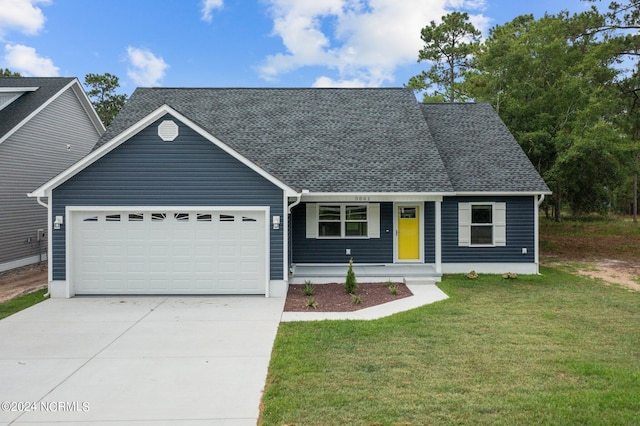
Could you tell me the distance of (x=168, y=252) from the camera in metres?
Result: 10.6

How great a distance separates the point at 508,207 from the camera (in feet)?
43.3

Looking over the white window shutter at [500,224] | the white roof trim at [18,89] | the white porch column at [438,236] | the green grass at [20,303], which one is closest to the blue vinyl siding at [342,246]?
the white porch column at [438,236]

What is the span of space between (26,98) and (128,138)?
8910 mm

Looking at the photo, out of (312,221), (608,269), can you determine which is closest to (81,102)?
(312,221)

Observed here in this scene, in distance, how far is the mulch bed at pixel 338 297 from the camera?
9.37 m

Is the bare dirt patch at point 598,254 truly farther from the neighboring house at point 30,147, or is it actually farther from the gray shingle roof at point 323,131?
the neighboring house at point 30,147

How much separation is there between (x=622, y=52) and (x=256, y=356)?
2756 cm

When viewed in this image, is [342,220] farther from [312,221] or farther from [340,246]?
[312,221]

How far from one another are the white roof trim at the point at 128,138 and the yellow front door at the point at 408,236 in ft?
14.7

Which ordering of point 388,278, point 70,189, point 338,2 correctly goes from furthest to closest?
1. point 338,2
2. point 388,278
3. point 70,189

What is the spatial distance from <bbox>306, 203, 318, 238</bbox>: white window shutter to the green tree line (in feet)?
36.4

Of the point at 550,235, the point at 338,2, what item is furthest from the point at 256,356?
the point at 550,235

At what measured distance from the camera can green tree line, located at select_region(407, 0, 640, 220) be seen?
60.4ft

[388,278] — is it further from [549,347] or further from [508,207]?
[549,347]
